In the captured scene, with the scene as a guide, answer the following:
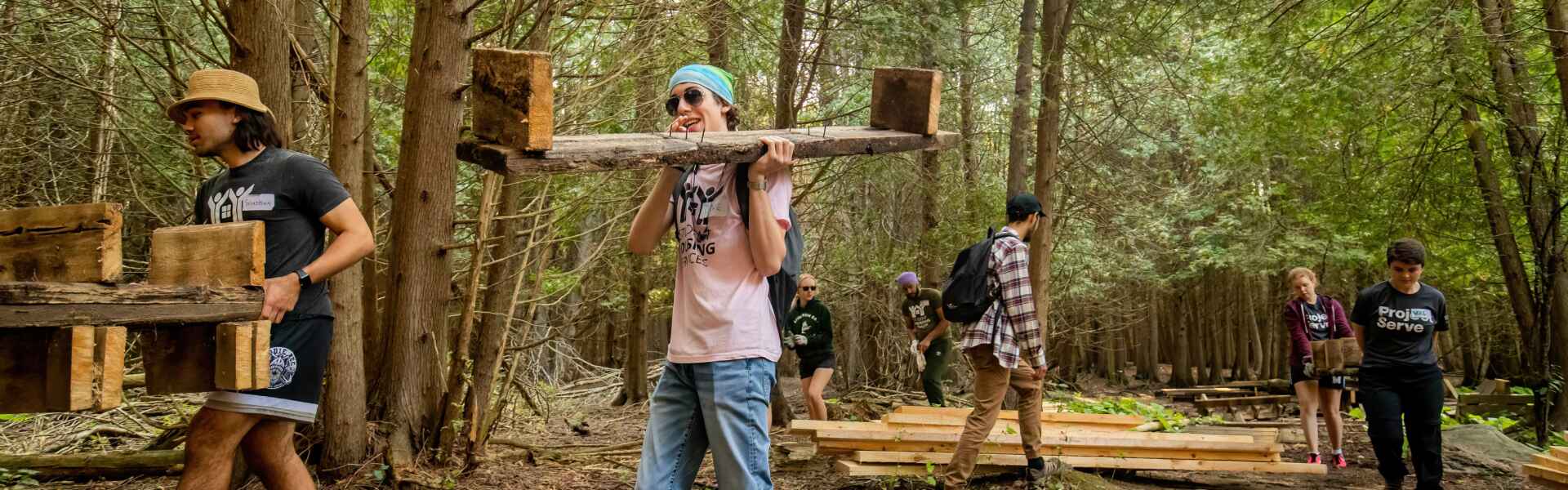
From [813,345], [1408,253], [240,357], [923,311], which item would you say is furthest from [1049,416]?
[240,357]

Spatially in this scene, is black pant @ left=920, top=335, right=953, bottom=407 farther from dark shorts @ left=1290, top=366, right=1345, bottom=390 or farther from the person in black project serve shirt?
the person in black project serve shirt

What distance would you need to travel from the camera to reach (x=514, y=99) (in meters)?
3.06

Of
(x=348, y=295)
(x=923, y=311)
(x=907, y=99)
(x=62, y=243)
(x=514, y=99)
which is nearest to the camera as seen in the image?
(x=62, y=243)

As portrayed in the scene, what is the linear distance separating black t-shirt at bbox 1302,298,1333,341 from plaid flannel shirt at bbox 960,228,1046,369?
3.72m

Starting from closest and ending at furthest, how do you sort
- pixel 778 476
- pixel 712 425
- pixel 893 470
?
pixel 712 425 < pixel 893 470 < pixel 778 476

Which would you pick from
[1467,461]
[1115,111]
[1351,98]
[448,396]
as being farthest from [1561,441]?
[448,396]

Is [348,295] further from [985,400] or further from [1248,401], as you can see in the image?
[1248,401]

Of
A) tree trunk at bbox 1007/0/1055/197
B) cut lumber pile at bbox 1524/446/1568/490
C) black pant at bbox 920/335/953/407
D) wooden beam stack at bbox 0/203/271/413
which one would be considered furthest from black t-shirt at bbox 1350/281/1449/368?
wooden beam stack at bbox 0/203/271/413

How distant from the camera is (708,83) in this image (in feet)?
12.6

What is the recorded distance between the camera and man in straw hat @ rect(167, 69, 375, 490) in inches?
149

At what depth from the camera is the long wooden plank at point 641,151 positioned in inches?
119

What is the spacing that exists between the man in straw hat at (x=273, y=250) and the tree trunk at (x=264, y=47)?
209 cm

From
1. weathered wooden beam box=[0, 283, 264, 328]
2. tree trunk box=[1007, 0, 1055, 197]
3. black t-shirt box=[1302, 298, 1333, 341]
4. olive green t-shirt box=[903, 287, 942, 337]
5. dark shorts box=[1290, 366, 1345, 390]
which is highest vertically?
tree trunk box=[1007, 0, 1055, 197]

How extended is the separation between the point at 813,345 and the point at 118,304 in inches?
343
